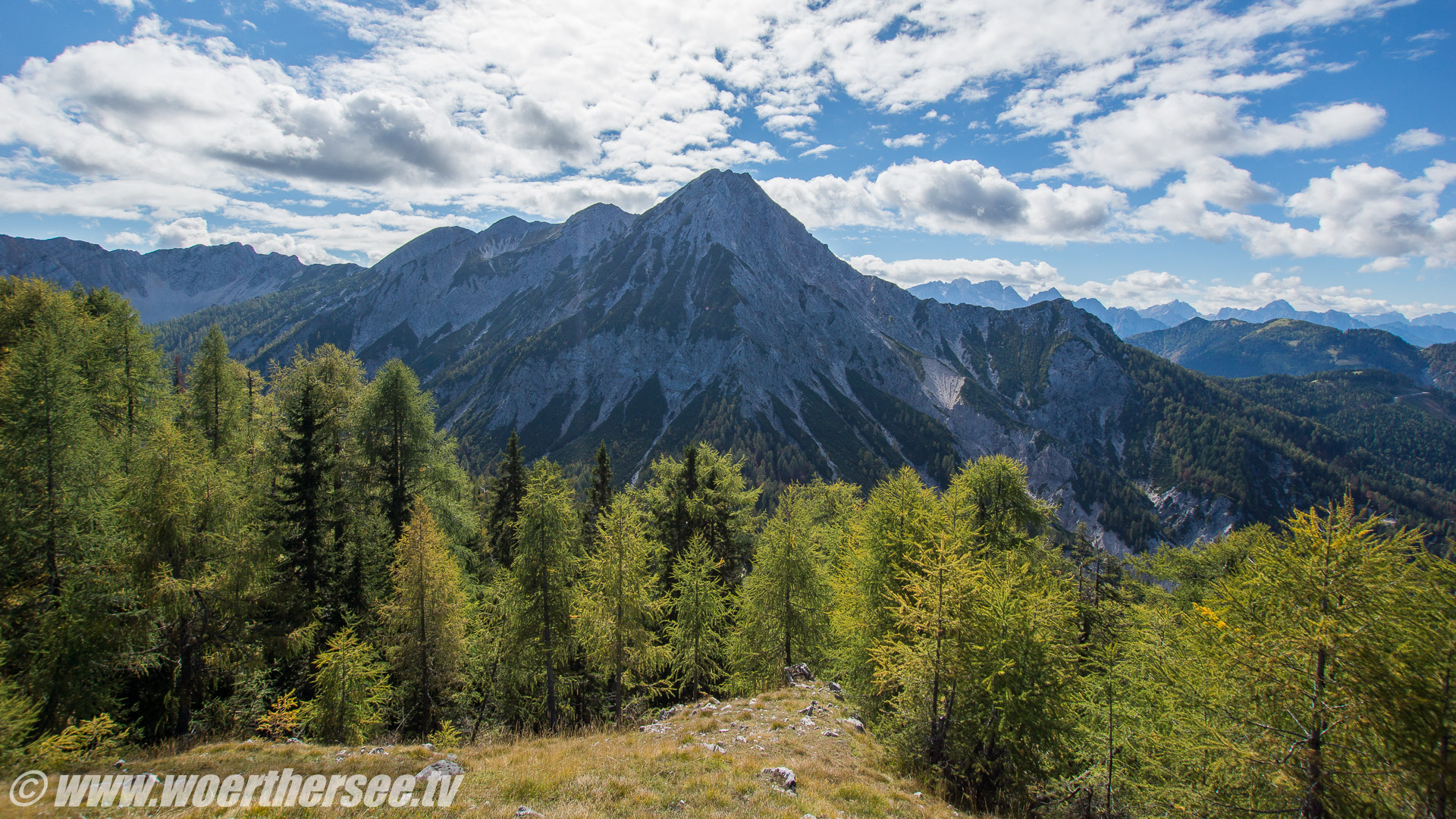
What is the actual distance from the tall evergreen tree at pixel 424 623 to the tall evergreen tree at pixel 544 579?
2.74 metres

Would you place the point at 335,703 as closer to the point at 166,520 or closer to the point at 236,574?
the point at 236,574

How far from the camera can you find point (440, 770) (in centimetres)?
1316

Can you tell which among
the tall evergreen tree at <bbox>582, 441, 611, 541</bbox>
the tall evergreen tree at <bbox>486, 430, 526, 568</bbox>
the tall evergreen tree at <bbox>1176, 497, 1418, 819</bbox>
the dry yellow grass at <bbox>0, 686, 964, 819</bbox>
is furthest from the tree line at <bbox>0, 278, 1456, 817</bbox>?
the tall evergreen tree at <bbox>582, 441, 611, 541</bbox>

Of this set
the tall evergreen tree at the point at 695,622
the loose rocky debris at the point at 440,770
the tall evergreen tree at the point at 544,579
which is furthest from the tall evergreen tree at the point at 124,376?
the tall evergreen tree at the point at 695,622

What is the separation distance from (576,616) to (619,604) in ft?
6.60

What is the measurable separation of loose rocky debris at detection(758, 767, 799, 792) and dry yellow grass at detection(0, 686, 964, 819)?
0.24 m

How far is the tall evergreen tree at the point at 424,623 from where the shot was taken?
76.3 feet

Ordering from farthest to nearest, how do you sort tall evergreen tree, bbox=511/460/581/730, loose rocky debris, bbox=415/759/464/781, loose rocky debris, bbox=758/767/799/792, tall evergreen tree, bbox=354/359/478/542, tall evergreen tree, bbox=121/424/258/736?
1. tall evergreen tree, bbox=354/359/478/542
2. tall evergreen tree, bbox=511/460/581/730
3. tall evergreen tree, bbox=121/424/258/736
4. loose rocky debris, bbox=758/767/799/792
5. loose rocky debris, bbox=415/759/464/781

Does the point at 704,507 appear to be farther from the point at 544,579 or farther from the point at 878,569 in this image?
the point at 878,569

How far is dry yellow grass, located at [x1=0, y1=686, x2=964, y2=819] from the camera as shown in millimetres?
11164

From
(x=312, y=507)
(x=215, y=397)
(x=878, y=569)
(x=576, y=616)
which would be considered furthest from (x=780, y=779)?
(x=215, y=397)

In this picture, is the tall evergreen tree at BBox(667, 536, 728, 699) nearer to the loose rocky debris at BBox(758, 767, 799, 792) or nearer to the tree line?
the tree line

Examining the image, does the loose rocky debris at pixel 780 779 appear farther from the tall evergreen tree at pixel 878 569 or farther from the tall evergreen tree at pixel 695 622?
the tall evergreen tree at pixel 695 622

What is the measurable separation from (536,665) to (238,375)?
29430 mm
